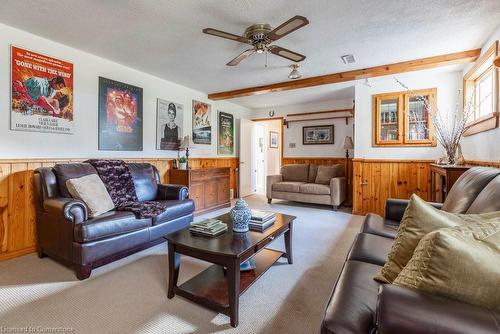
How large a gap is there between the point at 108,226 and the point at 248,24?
2248 mm

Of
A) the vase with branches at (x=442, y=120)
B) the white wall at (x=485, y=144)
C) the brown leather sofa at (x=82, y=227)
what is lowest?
the brown leather sofa at (x=82, y=227)

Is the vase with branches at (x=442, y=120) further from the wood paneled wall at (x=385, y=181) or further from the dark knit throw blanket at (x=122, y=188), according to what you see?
the dark knit throw blanket at (x=122, y=188)

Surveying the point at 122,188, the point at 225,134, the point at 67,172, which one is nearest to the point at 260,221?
the point at 122,188

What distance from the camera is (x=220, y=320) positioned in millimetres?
1530

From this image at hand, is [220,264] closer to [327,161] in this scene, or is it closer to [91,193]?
[91,193]

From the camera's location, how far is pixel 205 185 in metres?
4.32

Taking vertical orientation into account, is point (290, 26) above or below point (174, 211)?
above

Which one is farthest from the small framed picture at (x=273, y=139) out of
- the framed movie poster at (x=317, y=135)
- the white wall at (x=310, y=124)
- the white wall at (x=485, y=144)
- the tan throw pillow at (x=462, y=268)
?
the tan throw pillow at (x=462, y=268)

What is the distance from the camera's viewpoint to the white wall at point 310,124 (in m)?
5.43

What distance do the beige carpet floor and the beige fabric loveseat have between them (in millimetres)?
2025

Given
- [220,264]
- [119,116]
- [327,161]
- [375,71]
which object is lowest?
[220,264]

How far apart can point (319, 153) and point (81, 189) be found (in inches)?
184

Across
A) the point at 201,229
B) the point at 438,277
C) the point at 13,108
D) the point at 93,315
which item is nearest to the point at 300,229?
the point at 201,229

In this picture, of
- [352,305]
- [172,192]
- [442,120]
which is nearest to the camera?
[352,305]
